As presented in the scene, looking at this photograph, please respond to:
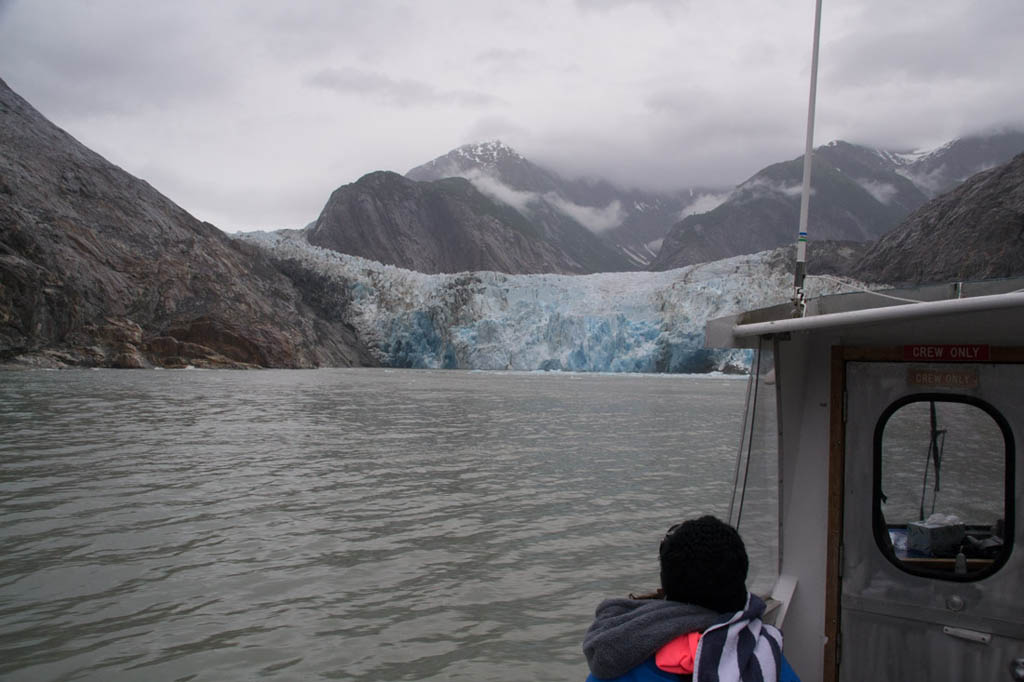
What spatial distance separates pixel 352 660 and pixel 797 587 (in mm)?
2812

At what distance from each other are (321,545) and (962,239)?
237 feet

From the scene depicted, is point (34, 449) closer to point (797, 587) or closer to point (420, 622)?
point (420, 622)

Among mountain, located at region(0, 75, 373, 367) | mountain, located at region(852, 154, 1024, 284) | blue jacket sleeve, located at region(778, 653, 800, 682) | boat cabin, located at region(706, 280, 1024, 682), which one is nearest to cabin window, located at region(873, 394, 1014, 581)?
boat cabin, located at region(706, 280, 1024, 682)

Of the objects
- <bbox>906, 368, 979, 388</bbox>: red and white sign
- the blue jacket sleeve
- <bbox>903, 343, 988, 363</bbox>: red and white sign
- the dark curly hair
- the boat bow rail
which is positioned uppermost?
the boat bow rail

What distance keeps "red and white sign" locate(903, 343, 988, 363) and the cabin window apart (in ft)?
0.53

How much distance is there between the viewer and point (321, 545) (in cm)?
716

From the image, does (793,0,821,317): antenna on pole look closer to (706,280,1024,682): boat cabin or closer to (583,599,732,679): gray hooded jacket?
(706,280,1024,682): boat cabin

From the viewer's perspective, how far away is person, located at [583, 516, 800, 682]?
75.1 inches

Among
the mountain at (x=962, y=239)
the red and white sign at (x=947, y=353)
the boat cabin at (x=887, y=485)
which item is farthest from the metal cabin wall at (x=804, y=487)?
the mountain at (x=962, y=239)

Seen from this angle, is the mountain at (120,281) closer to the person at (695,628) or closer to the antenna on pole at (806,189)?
the antenna on pole at (806,189)

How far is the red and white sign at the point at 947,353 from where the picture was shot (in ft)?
10.1

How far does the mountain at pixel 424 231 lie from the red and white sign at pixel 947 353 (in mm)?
137344

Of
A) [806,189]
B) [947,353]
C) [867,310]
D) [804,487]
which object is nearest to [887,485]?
[804,487]

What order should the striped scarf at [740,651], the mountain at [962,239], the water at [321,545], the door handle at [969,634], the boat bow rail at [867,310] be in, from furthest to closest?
1. the mountain at [962,239]
2. the water at [321,545]
3. the door handle at [969,634]
4. the boat bow rail at [867,310]
5. the striped scarf at [740,651]
